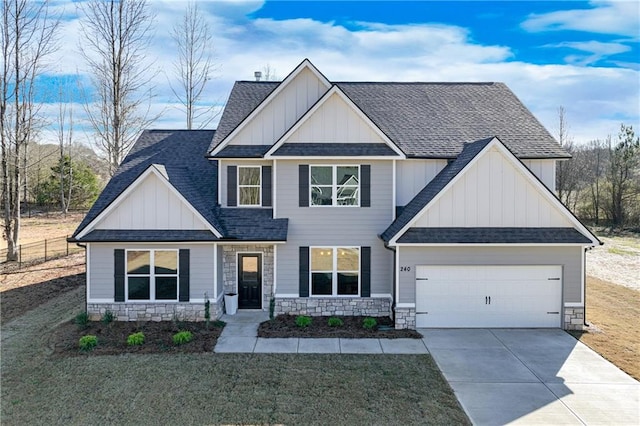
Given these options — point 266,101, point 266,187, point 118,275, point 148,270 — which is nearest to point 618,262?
point 266,187

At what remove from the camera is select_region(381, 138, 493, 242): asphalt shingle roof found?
12602mm

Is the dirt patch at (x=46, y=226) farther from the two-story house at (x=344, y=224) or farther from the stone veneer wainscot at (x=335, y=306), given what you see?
the stone veneer wainscot at (x=335, y=306)

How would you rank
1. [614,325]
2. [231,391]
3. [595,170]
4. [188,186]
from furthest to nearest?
1. [595,170]
2. [188,186]
3. [614,325]
4. [231,391]

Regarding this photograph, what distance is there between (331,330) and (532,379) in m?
5.44

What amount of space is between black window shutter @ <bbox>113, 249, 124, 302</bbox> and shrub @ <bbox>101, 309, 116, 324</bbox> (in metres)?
0.41

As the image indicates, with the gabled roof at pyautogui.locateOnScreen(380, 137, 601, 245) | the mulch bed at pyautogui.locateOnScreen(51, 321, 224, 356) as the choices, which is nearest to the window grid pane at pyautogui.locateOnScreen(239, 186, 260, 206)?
the mulch bed at pyautogui.locateOnScreen(51, 321, 224, 356)

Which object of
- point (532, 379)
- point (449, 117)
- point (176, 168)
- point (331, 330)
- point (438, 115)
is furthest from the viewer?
point (438, 115)

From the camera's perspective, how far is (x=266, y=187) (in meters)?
14.5

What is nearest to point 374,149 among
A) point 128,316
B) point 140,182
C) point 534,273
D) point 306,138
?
point 306,138

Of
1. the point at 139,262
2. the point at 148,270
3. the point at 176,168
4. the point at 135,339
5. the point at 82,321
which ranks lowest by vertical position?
the point at 135,339

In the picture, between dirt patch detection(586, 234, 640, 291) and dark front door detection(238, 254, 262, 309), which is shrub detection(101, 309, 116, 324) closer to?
dark front door detection(238, 254, 262, 309)

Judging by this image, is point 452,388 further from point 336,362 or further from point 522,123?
point 522,123

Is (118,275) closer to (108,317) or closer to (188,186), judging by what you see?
(108,317)

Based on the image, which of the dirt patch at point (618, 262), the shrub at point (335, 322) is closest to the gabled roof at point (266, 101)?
the shrub at point (335, 322)
